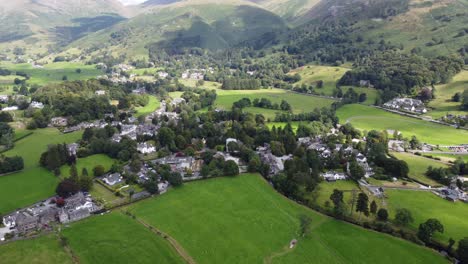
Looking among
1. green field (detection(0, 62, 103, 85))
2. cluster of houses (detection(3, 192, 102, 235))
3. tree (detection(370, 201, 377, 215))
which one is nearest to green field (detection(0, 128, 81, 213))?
cluster of houses (detection(3, 192, 102, 235))

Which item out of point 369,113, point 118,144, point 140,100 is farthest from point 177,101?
point 369,113

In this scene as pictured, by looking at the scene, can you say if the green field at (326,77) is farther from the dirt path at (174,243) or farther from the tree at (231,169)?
the dirt path at (174,243)

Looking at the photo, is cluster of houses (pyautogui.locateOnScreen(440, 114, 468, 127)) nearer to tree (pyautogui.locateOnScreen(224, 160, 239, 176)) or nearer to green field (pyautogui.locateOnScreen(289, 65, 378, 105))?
green field (pyautogui.locateOnScreen(289, 65, 378, 105))

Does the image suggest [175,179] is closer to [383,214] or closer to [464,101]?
[383,214]

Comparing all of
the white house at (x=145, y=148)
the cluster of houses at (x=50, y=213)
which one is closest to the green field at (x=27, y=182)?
the cluster of houses at (x=50, y=213)

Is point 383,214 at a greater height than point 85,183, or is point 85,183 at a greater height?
point 85,183

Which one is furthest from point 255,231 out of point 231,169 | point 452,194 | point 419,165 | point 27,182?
point 27,182

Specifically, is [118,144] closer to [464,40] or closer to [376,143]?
[376,143]
